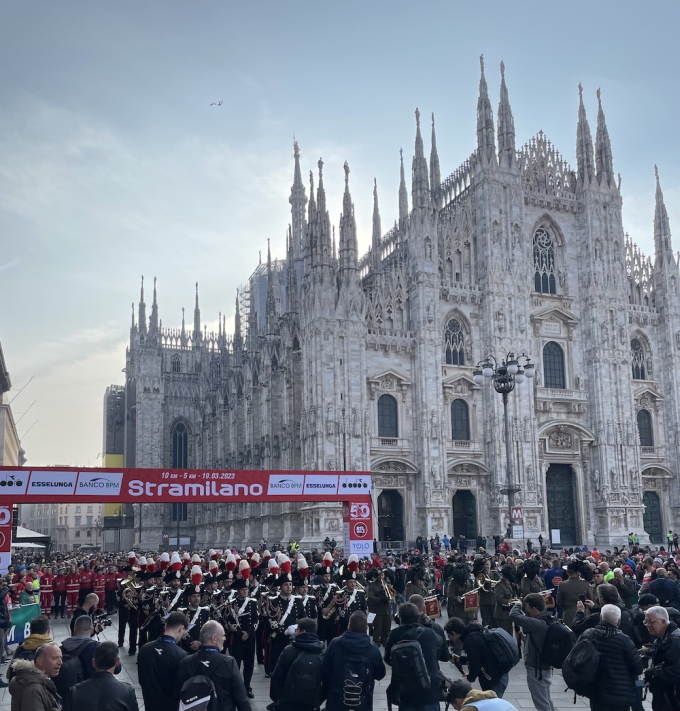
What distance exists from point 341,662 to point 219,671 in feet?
4.03

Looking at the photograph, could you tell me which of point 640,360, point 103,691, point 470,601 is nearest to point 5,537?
point 470,601

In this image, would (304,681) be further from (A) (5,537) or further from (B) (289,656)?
(A) (5,537)

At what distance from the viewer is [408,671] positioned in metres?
8.04

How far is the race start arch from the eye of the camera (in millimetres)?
25359

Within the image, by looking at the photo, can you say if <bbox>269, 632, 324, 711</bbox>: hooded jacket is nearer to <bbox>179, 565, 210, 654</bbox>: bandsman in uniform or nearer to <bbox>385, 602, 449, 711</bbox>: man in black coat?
<bbox>385, 602, 449, 711</bbox>: man in black coat

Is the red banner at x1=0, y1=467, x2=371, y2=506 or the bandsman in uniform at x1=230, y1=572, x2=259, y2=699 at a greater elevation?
the red banner at x1=0, y1=467, x2=371, y2=506

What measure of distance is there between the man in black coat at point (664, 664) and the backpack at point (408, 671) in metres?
2.05

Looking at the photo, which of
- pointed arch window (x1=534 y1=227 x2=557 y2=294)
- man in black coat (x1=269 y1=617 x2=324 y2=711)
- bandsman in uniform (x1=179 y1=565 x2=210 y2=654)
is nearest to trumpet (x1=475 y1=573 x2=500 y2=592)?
bandsman in uniform (x1=179 y1=565 x2=210 y2=654)

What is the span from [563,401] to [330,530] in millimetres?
15300

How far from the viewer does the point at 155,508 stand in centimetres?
6781

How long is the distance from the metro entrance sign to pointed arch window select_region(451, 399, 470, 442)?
1577cm

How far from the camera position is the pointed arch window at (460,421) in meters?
45.0

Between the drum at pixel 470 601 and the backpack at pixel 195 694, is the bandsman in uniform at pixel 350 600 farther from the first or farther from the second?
the backpack at pixel 195 694

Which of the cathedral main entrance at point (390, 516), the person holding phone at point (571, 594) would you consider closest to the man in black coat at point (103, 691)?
the person holding phone at point (571, 594)
